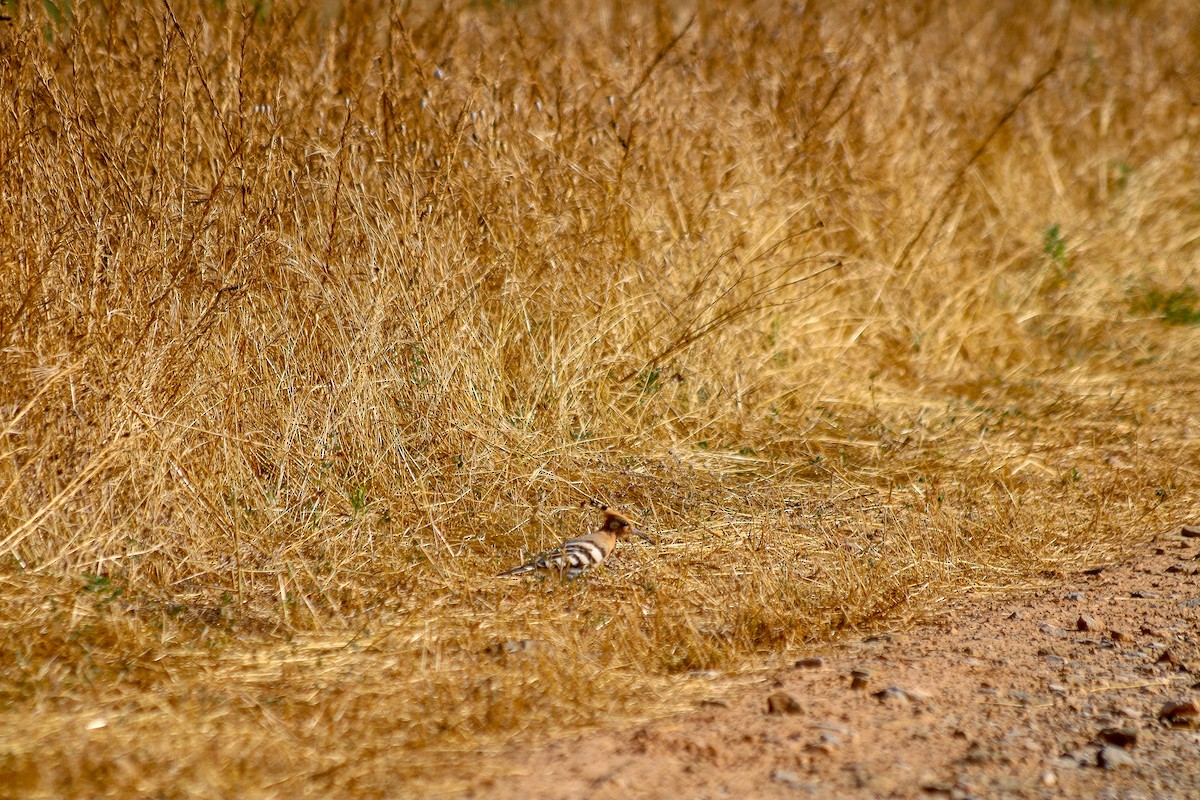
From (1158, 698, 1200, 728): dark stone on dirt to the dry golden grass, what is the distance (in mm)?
777

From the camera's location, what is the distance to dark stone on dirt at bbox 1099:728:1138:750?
2.71 metres

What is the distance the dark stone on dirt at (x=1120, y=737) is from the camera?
271cm

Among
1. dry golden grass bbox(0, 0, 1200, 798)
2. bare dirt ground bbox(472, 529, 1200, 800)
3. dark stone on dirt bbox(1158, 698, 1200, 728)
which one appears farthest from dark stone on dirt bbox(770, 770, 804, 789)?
dark stone on dirt bbox(1158, 698, 1200, 728)

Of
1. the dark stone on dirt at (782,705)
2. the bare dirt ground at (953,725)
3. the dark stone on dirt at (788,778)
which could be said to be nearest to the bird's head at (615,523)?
the bare dirt ground at (953,725)

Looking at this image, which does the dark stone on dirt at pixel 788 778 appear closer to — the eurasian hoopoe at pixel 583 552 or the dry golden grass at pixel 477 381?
the dry golden grass at pixel 477 381

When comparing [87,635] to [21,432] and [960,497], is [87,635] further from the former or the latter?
[960,497]

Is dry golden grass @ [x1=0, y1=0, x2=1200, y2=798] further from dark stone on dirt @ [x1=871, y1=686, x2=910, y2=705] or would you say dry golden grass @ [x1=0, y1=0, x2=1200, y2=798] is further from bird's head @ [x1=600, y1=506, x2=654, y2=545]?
dark stone on dirt @ [x1=871, y1=686, x2=910, y2=705]

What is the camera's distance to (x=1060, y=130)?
7207mm

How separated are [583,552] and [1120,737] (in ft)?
4.84

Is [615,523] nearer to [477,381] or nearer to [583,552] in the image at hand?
[583,552]

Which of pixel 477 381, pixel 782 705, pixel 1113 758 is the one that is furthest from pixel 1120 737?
pixel 477 381

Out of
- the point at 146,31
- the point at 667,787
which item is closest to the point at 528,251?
the point at 146,31

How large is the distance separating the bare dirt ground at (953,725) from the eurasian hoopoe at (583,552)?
2.23 feet

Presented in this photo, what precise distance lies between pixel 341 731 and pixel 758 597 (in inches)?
50.5
